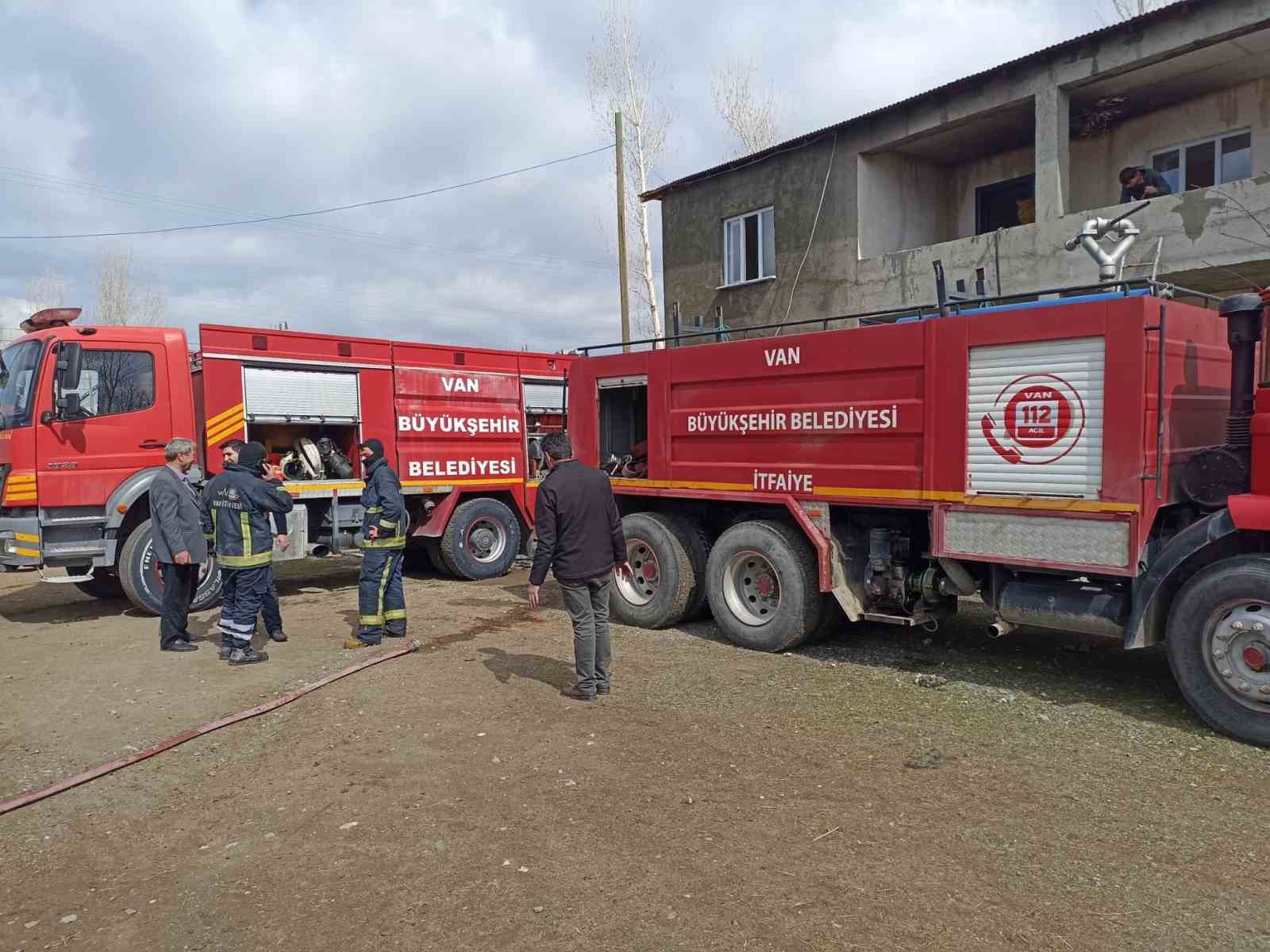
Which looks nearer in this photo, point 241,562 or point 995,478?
point 995,478

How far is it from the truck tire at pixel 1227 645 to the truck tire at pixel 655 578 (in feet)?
12.4

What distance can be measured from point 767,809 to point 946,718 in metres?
1.83

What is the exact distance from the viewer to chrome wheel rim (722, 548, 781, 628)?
23.2ft

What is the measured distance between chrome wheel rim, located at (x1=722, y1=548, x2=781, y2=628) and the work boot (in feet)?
12.5

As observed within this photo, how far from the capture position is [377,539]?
7406mm

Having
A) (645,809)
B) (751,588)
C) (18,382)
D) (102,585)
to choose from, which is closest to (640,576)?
(751,588)

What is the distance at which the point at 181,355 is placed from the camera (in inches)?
354

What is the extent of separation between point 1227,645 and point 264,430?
9.31 m

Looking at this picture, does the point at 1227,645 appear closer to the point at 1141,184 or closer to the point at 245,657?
A: the point at 245,657

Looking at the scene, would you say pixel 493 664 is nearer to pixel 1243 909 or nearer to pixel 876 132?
pixel 1243 909

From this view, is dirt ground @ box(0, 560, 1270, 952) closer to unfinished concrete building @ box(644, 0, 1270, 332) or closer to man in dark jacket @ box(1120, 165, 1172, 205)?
unfinished concrete building @ box(644, 0, 1270, 332)

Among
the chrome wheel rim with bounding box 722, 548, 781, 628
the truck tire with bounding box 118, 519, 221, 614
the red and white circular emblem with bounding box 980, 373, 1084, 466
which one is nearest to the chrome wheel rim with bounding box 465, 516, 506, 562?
the truck tire with bounding box 118, 519, 221, 614

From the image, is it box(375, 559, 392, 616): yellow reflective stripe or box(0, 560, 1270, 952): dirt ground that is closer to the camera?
box(0, 560, 1270, 952): dirt ground

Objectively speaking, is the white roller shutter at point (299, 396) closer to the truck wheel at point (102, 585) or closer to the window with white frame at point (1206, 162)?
the truck wheel at point (102, 585)
